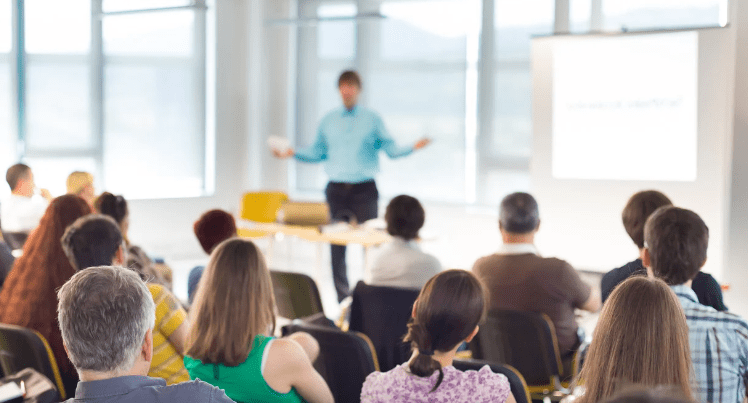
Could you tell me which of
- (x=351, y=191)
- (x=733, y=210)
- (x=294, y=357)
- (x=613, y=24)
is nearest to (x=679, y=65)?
(x=733, y=210)

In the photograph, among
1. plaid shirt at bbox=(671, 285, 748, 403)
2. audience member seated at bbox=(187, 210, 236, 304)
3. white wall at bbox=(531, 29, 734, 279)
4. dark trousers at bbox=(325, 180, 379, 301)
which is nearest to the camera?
plaid shirt at bbox=(671, 285, 748, 403)

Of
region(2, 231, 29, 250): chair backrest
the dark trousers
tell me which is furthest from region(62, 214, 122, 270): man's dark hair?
the dark trousers

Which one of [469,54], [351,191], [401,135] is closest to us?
[351,191]

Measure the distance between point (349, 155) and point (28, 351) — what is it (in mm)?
4247

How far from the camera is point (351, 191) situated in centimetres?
666

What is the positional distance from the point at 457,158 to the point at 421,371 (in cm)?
→ 615

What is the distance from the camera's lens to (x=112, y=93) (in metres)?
8.79

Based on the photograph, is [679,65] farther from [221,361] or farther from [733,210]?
[221,361]

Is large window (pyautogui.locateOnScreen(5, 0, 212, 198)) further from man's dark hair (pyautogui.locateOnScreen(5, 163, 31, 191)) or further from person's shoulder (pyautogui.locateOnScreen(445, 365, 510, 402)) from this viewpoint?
person's shoulder (pyautogui.locateOnScreen(445, 365, 510, 402))

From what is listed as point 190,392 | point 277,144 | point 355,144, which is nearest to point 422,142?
point 355,144

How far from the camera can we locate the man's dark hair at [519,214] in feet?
11.8

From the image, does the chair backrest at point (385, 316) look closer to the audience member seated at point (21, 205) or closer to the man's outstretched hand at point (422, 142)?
the man's outstretched hand at point (422, 142)

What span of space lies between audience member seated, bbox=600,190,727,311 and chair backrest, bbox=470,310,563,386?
0.29m

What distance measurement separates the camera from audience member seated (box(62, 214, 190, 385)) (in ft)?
8.96
